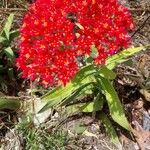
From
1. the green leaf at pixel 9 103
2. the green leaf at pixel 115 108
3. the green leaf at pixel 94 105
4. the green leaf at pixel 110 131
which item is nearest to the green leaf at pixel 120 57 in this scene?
the green leaf at pixel 115 108

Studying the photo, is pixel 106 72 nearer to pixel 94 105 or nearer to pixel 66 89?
pixel 66 89

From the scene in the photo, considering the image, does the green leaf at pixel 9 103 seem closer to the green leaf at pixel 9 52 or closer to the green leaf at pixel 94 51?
the green leaf at pixel 9 52

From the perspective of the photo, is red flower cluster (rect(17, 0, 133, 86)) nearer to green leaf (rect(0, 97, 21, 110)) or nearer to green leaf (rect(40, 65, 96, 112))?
green leaf (rect(40, 65, 96, 112))

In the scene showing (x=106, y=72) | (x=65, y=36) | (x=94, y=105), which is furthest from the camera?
(x=94, y=105)

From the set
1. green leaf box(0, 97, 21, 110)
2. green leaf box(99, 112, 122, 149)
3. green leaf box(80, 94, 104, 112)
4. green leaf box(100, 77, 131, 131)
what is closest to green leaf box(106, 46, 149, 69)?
green leaf box(100, 77, 131, 131)

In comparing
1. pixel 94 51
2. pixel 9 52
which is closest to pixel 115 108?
pixel 94 51
